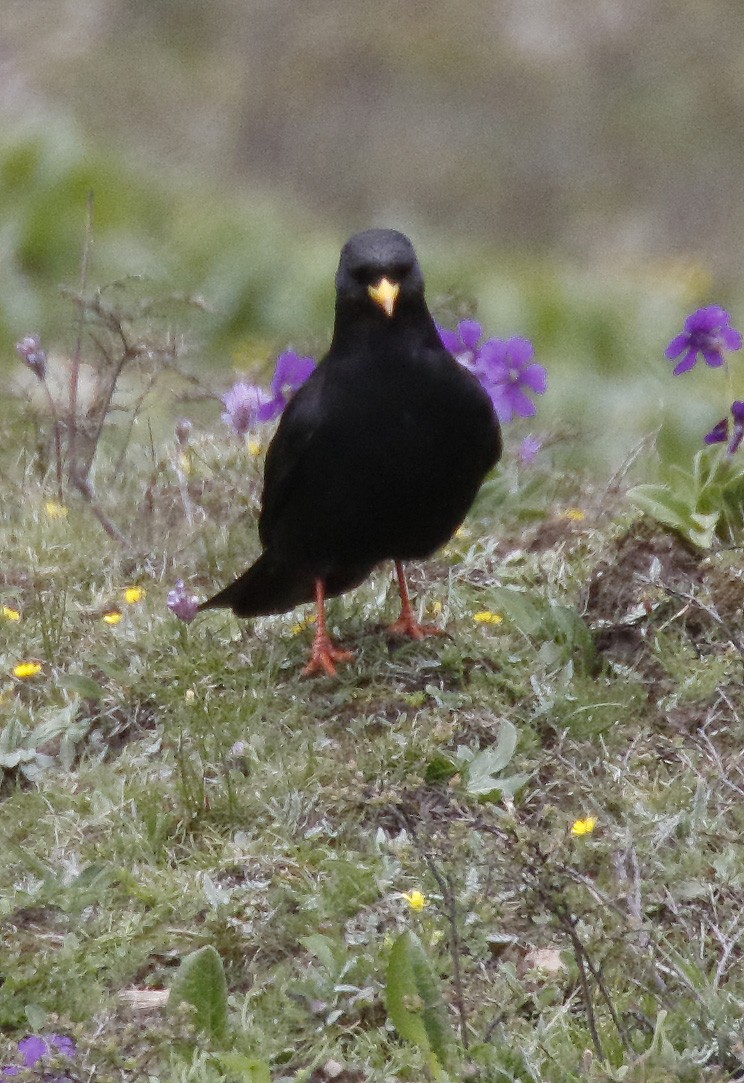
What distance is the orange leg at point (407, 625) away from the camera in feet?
15.2

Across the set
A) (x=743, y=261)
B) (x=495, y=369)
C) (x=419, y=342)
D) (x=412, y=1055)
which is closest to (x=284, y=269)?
(x=743, y=261)

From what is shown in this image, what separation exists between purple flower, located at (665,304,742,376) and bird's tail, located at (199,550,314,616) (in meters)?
1.16

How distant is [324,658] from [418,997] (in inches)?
64.6

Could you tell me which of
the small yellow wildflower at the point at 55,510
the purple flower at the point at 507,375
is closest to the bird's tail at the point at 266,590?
the purple flower at the point at 507,375

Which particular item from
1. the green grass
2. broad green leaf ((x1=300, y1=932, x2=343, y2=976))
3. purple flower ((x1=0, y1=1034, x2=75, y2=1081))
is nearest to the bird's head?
the green grass

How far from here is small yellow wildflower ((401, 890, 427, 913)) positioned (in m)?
3.50

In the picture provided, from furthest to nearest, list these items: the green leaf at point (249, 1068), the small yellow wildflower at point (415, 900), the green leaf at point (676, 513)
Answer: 1. the green leaf at point (676, 513)
2. the small yellow wildflower at point (415, 900)
3. the green leaf at point (249, 1068)

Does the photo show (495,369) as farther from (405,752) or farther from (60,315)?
(60,315)

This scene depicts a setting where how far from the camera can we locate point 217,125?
1352 cm

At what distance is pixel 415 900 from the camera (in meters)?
3.51

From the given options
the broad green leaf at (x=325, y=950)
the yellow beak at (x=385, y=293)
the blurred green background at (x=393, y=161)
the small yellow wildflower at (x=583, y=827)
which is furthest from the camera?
the blurred green background at (x=393, y=161)

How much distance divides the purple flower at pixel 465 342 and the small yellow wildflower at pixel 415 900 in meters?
2.22

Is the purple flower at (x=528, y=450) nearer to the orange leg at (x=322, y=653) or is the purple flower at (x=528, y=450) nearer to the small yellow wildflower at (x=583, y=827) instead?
the orange leg at (x=322, y=653)

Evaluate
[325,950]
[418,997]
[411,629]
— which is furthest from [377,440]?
[418,997]
